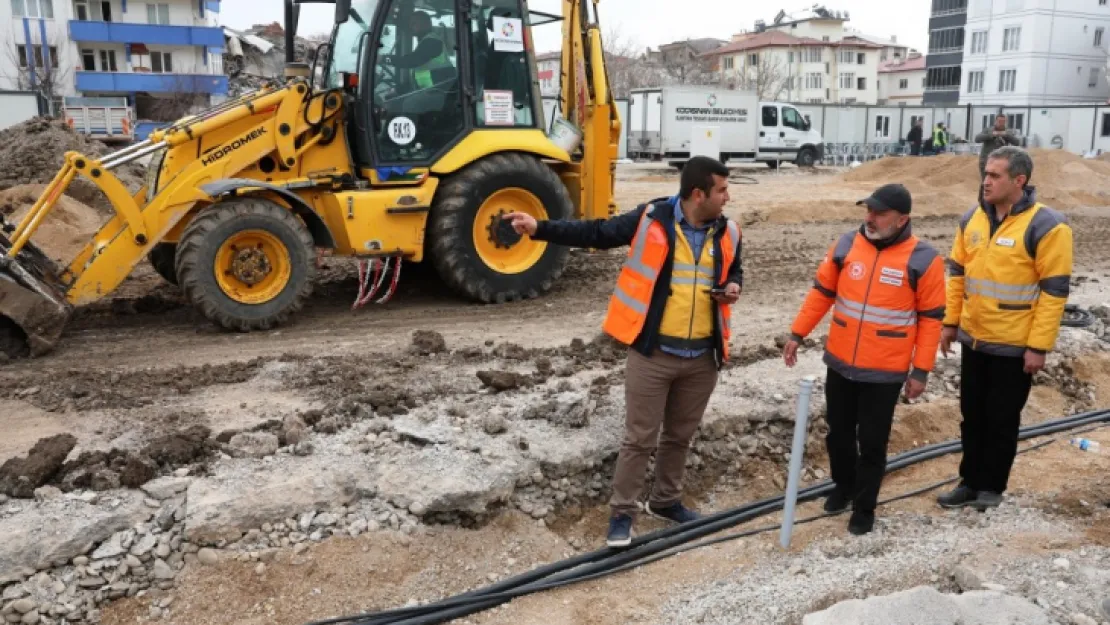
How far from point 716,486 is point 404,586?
6.55 ft

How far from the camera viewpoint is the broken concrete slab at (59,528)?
397 cm

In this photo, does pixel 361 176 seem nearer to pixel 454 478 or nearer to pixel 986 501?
pixel 454 478

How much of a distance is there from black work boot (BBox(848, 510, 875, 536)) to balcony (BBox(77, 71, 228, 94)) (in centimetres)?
4969

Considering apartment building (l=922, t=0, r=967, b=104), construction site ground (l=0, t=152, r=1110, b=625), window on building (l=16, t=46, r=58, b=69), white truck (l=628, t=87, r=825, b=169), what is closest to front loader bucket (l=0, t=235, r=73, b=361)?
construction site ground (l=0, t=152, r=1110, b=625)

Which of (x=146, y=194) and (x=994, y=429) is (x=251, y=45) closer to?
(x=146, y=194)

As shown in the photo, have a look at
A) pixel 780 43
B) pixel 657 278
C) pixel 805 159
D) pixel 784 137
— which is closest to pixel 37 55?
pixel 784 137

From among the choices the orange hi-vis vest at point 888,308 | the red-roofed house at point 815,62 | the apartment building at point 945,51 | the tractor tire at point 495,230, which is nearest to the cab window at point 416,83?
the tractor tire at point 495,230

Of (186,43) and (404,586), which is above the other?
(186,43)

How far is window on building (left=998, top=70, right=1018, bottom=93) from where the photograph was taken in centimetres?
5834

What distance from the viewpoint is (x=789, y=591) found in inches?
159

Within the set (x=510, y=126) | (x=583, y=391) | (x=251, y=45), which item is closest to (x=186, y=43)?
(x=251, y=45)

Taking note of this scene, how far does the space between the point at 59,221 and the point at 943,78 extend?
2709 inches

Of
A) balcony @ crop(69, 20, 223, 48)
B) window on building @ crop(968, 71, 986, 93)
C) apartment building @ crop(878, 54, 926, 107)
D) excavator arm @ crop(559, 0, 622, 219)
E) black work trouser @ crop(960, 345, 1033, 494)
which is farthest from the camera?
apartment building @ crop(878, 54, 926, 107)

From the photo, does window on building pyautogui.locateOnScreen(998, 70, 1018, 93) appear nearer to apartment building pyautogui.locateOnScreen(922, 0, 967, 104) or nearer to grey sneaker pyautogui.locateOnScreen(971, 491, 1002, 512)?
apartment building pyautogui.locateOnScreen(922, 0, 967, 104)
